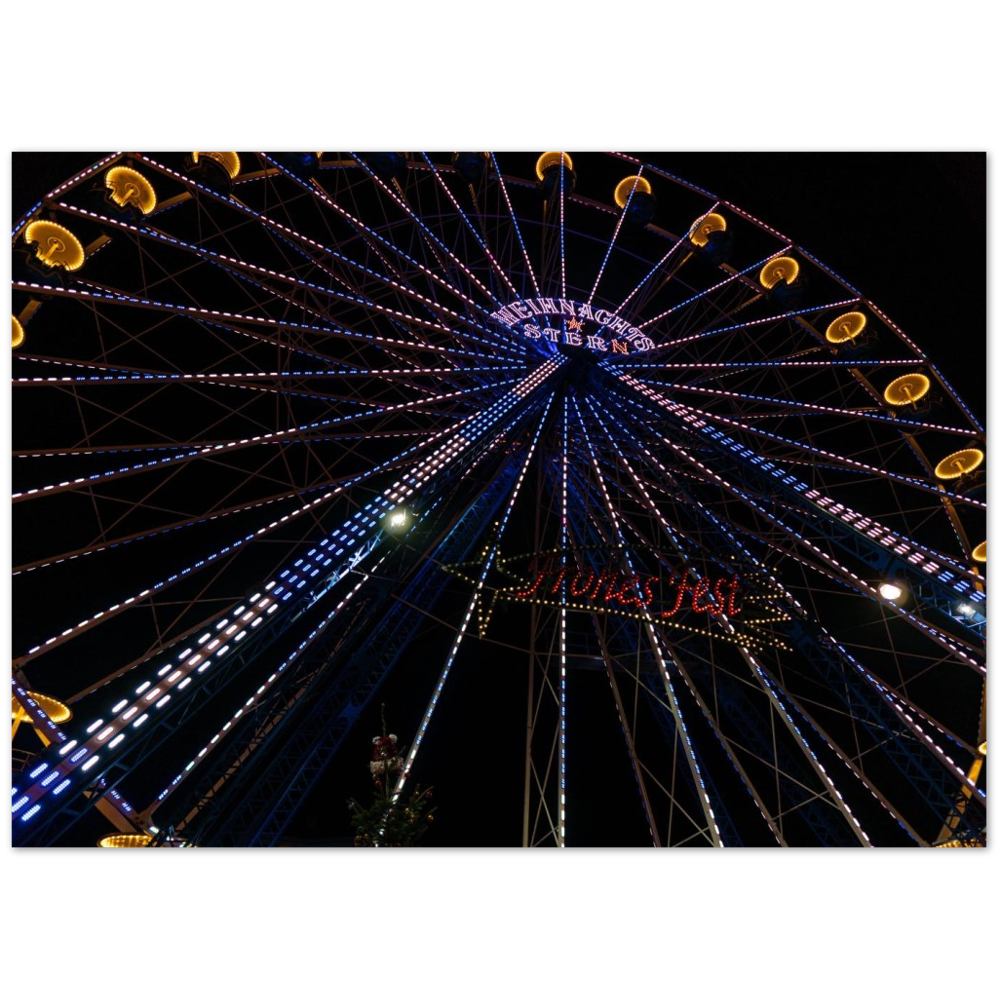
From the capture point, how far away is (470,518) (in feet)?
34.7

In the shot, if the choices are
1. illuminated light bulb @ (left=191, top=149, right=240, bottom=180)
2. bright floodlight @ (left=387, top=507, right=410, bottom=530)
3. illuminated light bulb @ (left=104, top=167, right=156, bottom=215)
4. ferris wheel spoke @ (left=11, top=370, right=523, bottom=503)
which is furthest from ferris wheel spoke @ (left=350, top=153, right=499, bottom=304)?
bright floodlight @ (left=387, top=507, right=410, bottom=530)

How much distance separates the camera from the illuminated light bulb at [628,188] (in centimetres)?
1289

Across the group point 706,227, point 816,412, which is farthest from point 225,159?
point 816,412

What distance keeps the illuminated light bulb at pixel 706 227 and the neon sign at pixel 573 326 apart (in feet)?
7.16

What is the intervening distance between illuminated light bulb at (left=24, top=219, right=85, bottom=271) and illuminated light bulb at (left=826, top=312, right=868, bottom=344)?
10387mm

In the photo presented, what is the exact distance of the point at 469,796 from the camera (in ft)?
51.7

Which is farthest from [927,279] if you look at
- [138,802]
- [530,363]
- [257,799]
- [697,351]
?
[138,802]

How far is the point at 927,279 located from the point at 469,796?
12.1m

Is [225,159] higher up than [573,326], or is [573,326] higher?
[225,159]

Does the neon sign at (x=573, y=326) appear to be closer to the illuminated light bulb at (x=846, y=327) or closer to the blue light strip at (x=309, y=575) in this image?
the blue light strip at (x=309, y=575)

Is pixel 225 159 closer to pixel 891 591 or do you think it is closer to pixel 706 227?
pixel 706 227

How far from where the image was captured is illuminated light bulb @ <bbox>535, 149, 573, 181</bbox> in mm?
12367

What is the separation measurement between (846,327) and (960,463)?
8.72ft

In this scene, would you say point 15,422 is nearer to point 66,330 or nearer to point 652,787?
point 66,330
